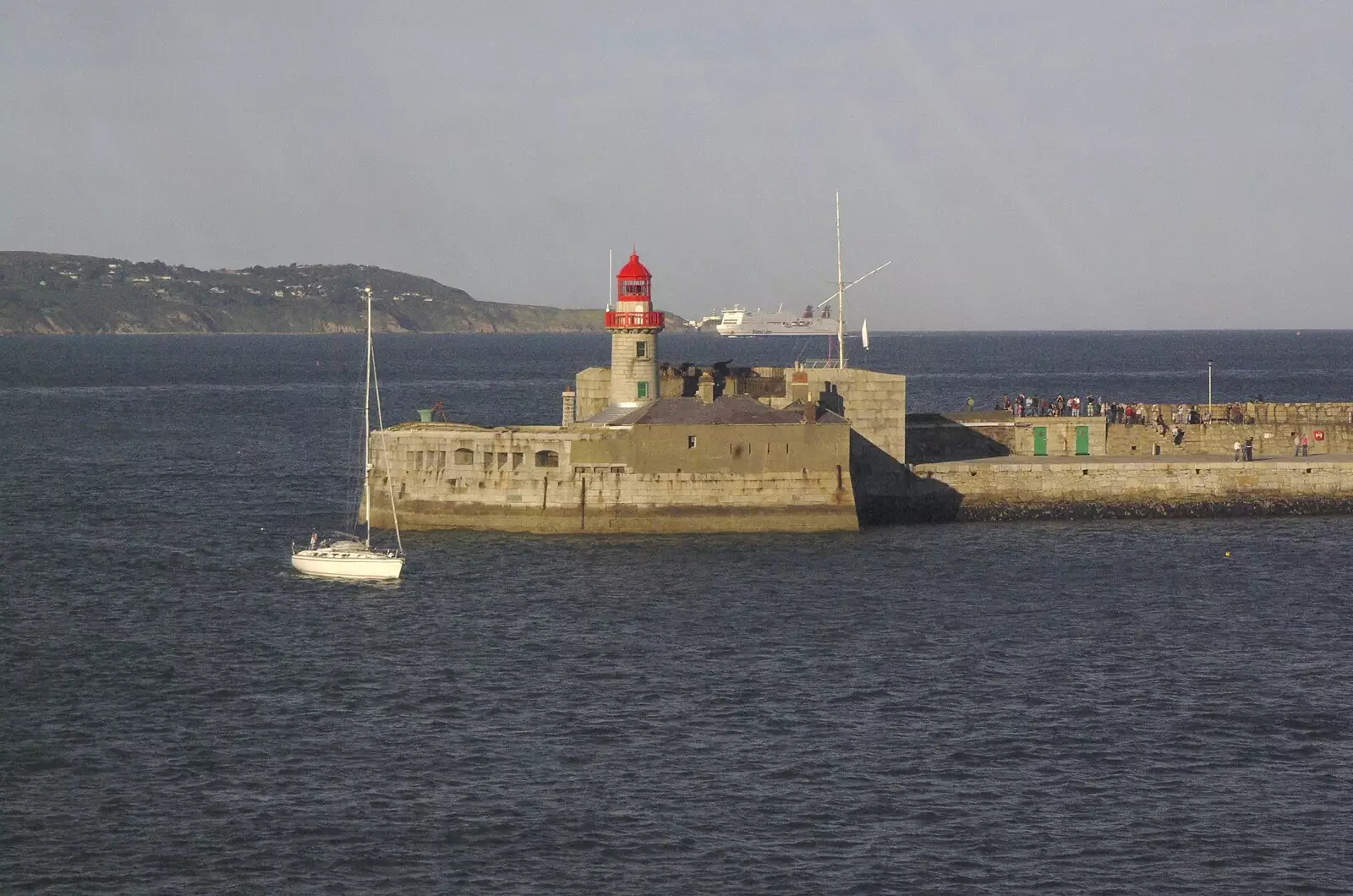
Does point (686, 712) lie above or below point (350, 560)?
below

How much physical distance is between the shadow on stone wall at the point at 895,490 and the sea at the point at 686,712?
1.17 m

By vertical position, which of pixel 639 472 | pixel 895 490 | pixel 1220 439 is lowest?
pixel 895 490

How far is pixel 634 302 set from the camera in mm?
65375

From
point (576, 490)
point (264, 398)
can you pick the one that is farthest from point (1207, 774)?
point (264, 398)

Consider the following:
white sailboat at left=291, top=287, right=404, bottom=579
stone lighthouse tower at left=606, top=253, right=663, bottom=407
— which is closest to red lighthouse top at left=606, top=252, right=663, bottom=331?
stone lighthouse tower at left=606, top=253, right=663, bottom=407

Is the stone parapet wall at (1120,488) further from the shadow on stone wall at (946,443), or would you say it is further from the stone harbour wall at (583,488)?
the stone harbour wall at (583,488)

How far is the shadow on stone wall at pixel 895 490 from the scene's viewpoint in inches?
2468

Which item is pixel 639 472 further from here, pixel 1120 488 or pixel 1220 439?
pixel 1220 439

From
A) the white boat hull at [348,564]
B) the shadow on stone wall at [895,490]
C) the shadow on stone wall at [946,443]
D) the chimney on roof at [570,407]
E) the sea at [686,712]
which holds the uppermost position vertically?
the chimney on roof at [570,407]

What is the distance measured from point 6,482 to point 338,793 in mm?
51499

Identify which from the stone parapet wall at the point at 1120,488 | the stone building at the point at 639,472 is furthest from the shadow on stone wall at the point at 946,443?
the stone building at the point at 639,472

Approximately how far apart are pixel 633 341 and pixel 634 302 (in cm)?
139

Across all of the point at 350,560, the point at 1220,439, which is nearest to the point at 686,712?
the point at 350,560

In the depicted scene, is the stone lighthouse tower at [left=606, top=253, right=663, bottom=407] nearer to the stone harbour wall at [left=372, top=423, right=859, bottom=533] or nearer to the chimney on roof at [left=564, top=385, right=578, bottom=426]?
the chimney on roof at [left=564, top=385, right=578, bottom=426]
